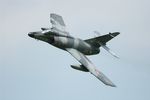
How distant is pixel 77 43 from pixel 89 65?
623cm

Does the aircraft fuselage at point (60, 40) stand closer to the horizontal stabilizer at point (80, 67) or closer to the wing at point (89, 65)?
the wing at point (89, 65)

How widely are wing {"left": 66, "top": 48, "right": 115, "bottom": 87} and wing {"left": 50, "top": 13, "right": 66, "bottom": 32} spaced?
759 cm

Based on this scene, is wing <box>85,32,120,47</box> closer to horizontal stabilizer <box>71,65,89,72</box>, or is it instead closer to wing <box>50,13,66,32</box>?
wing <box>50,13,66,32</box>

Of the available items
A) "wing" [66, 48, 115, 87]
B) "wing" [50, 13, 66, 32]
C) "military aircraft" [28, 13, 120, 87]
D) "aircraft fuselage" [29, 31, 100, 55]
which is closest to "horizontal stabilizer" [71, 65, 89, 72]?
"military aircraft" [28, 13, 120, 87]

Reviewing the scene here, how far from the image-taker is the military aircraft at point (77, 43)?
107188 millimetres

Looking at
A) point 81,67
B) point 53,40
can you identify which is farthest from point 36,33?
point 81,67

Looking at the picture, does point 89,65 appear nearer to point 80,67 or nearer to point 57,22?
point 80,67

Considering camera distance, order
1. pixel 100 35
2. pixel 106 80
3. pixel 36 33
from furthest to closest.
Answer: pixel 100 35, pixel 36 33, pixel 106 80

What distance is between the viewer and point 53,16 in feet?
402

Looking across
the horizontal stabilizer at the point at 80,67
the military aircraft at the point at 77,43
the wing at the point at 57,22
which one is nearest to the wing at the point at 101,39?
the military aircraft at the point at 77,43

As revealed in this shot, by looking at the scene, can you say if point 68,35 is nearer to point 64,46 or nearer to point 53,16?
point 64,46

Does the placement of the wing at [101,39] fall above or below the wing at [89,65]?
above

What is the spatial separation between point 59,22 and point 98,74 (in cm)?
2108

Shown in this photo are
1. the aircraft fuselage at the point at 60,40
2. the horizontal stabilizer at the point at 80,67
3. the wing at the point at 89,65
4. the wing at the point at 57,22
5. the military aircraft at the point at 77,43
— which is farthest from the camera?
the wing at the point at 57,22
